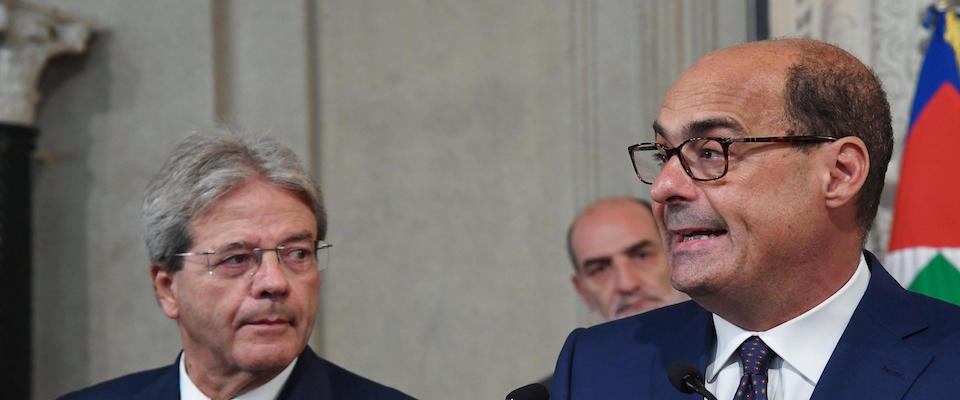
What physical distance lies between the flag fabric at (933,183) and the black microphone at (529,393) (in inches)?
82.8

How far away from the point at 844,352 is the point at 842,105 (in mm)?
468

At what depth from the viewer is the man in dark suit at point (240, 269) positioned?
3.20 meters

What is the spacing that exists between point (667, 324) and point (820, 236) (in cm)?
42

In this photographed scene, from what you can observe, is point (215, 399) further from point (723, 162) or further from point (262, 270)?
point (723, 162)

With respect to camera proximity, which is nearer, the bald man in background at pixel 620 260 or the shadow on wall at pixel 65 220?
the bald man in background at pixel 620 260

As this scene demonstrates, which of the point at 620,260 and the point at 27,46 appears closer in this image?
the point at 620,260

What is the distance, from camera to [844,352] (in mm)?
2367

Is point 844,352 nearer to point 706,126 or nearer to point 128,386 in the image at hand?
point 706,126

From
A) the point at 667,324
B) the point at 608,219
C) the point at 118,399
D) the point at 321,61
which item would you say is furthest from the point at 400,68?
the point at 667,324

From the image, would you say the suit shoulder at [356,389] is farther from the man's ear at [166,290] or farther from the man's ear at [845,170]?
the man's ear at [845,170]

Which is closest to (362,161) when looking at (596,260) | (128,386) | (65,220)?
(65,220)

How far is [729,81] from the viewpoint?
242cm

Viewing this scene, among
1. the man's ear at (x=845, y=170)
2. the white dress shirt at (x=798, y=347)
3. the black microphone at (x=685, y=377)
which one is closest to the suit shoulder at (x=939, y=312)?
the white dress shirt at (x=798, y=347)

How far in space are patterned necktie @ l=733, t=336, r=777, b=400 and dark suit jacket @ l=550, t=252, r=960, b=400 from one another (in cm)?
9
